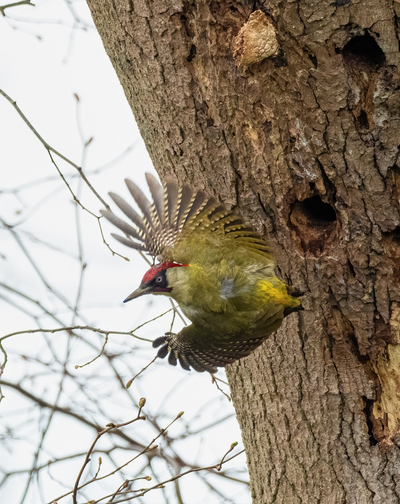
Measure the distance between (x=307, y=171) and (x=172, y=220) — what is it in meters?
0.65

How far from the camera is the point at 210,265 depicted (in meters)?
2.67

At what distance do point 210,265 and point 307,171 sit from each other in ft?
2.06

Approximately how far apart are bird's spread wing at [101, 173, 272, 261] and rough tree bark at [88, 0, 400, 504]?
9 centimetres

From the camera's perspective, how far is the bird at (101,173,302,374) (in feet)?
8.40

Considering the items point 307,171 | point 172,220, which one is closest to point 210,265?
point 172,220

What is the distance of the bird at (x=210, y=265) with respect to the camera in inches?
101

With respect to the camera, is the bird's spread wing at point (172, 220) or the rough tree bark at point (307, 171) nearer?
the rough tree bark at point (307, 171)

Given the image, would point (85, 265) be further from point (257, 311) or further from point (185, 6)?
point (185, 6)

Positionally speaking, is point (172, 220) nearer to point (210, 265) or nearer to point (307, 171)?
point (210, 265)

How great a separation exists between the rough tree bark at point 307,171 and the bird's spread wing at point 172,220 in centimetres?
9

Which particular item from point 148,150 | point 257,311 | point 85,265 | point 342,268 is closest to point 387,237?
point 342,268

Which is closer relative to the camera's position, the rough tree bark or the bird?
the rough tree bark

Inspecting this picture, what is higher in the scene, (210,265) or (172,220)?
(172,220)

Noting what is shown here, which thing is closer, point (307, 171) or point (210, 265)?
point (307, 171)
